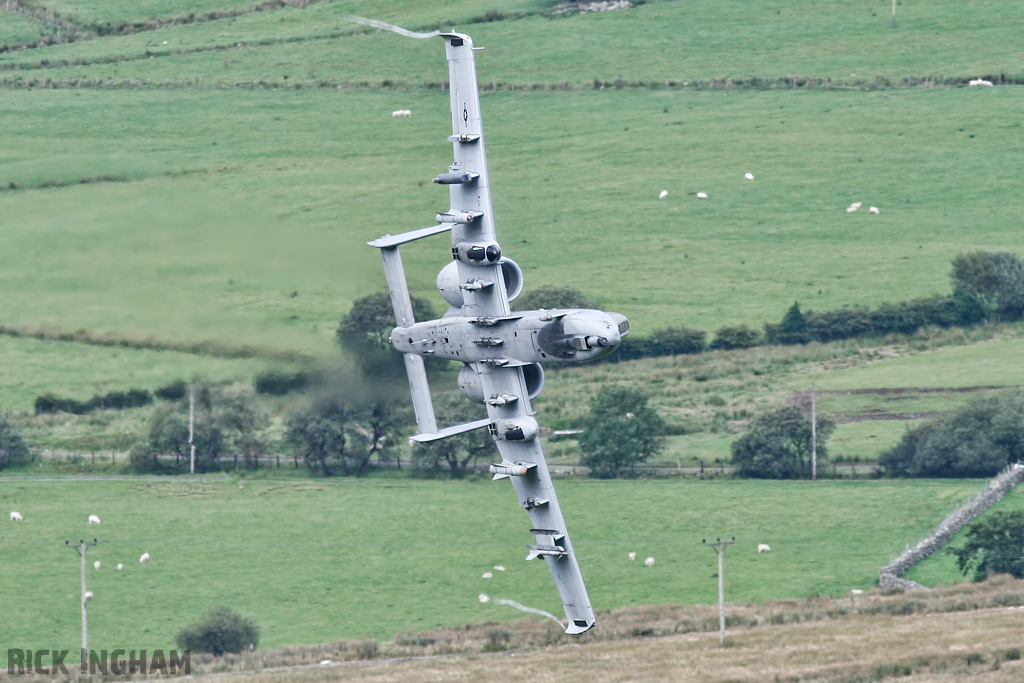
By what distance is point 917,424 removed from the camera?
133875 millimetres

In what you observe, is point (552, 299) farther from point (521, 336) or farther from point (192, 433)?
point (521, 336)

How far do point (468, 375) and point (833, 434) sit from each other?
74858mm

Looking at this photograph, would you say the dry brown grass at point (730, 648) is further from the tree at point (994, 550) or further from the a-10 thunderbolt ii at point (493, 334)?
the a-10 thunderbolt ii at point (493, 334)

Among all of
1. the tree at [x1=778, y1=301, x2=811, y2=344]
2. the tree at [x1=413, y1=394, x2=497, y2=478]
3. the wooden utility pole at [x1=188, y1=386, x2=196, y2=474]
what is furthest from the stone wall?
the wooden utility pole at [x1=188, y1=386, x2=196, y2=474]

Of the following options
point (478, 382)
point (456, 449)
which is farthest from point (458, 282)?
point (456, 449)

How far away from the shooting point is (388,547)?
117 meters

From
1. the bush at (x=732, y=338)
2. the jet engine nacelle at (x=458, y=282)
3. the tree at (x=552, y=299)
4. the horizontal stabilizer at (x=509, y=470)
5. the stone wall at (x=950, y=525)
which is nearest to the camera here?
the horizontal stabilizer at (x=509, y=470)

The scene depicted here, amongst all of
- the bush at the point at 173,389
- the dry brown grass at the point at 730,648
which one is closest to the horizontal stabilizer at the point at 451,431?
the dry brown grass at the point at 730,648

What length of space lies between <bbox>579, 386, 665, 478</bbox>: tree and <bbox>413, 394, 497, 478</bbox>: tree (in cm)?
705

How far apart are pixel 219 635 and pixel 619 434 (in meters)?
35.7

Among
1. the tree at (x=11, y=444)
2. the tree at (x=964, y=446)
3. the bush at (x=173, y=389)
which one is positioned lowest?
the tree at (x=964, y=446)

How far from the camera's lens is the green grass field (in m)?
109

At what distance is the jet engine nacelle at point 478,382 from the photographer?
6356 cm

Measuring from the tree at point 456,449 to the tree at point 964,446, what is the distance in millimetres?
27934
